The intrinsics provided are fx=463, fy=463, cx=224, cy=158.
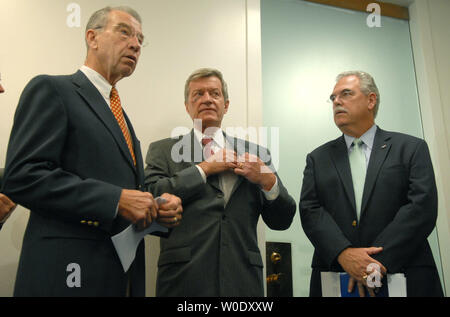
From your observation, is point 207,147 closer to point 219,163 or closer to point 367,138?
point 219,163

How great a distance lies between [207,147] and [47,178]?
1015mm

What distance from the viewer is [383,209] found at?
7.87 ft

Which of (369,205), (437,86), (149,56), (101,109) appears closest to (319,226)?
(369,205)

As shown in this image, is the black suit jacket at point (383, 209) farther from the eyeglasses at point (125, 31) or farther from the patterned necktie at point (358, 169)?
the eyeglasses at point (125, 31)

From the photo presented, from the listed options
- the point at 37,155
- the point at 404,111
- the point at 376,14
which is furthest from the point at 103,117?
the point at 376,14

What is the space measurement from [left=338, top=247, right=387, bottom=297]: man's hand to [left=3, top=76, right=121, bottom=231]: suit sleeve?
4.07 feet

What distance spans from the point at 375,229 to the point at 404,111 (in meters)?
1.84

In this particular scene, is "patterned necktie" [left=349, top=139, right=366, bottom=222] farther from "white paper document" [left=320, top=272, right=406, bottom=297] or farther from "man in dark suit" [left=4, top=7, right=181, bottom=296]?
"man in dark suit" [left=4, top=7, right=181, bottom=296]

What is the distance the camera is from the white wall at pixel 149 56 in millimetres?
2768

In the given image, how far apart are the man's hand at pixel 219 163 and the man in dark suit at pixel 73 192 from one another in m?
0.46

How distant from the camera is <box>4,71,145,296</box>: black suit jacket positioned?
1.52 meters

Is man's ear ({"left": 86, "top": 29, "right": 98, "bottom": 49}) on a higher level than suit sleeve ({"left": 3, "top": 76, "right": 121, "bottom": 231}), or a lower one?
higher

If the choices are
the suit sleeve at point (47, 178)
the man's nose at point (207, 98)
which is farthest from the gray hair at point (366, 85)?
the suit sleeve at point (47, 178)

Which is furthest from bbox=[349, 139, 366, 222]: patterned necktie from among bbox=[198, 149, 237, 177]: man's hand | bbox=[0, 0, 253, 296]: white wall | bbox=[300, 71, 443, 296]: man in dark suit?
bbox=[0, 0, 253, 296]: white wall
